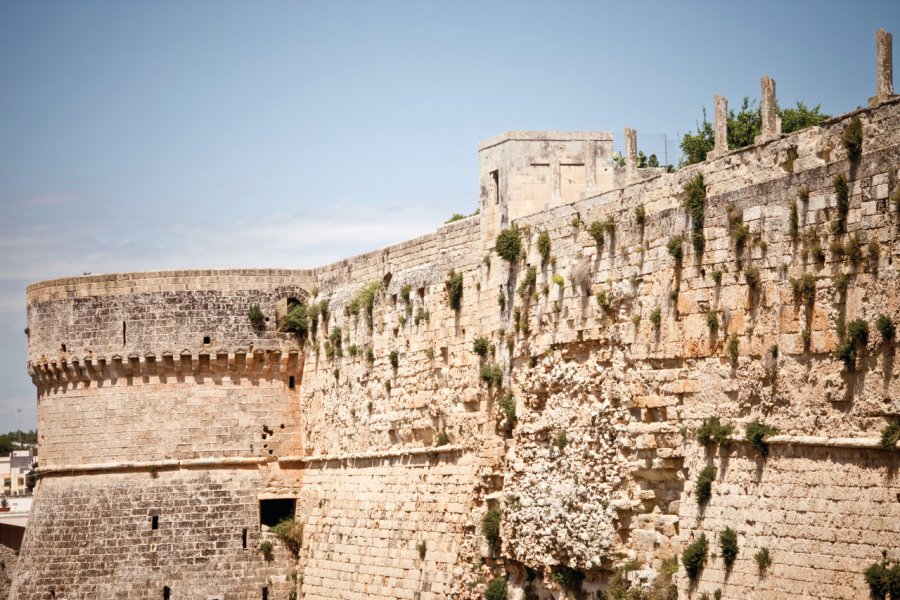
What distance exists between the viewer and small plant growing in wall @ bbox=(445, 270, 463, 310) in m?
26.9

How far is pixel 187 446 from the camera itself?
106ft

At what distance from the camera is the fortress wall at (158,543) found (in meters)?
31.6

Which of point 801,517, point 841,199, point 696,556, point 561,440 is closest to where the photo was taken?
point 841,199

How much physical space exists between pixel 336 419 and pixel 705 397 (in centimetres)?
1151

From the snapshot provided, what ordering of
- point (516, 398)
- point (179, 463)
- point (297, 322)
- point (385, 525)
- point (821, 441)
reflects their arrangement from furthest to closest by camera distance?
point (297, 322) < point (179, 463) < point (385, 525) < point (516, 398) < point (821, 441)

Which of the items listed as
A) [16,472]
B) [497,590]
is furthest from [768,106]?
[16,472]

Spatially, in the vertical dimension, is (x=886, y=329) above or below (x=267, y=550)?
above

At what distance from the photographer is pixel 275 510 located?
32594 millimetres

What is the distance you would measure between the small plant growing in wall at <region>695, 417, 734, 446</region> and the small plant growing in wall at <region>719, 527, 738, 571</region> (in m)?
1.10

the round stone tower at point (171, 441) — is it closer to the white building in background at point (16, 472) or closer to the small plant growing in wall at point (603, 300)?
the small plant growing in wall at point (603, 300)

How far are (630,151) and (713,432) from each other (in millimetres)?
6946

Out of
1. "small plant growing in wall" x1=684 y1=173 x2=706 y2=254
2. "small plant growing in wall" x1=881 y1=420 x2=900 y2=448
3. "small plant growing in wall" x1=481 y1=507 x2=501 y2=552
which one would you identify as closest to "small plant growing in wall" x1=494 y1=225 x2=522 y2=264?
"small plant growing in wall" x1=481 y1=507 x2=501 y2=552

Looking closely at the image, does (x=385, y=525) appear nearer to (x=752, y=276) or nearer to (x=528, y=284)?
(x=528, y=284)

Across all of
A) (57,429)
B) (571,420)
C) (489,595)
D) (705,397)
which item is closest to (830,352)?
(705,397)
